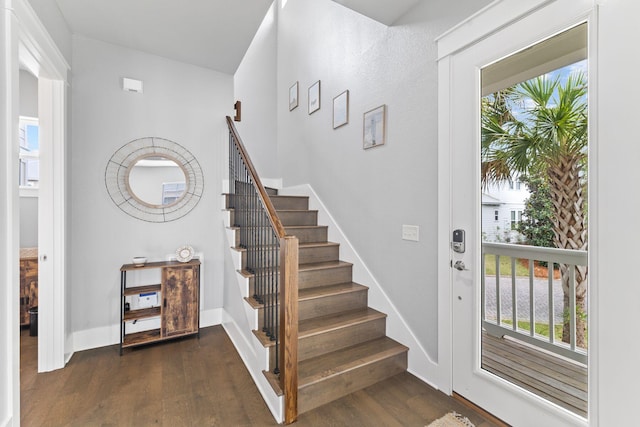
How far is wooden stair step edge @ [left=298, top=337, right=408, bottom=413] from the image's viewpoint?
1.93 m

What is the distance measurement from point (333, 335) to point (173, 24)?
2.89 m

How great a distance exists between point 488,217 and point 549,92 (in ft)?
2.41

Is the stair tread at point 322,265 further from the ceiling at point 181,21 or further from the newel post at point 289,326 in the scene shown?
the ceiling at point 181,21

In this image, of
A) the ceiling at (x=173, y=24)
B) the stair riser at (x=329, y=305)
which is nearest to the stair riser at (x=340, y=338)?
the stair riser at (x=329, y=305)

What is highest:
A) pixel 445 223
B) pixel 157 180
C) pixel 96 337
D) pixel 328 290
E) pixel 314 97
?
pixel 314 97

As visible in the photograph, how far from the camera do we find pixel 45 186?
235 cm

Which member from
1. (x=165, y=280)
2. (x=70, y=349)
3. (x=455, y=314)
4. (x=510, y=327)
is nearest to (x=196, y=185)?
(x=165, y=280)

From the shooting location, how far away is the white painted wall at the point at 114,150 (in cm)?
273

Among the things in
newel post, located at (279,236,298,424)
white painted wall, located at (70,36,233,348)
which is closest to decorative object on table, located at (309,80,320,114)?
white painted wall, located at (70,36,233,348)

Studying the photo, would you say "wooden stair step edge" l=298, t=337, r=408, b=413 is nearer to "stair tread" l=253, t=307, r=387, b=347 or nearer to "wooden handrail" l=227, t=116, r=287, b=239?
"stair tread" l=253, t=307, r=387, b=347

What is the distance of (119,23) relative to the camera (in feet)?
8.36

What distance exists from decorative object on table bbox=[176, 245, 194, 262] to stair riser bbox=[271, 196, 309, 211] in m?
1.03

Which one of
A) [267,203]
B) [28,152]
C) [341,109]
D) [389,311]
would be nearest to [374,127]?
[341,109]

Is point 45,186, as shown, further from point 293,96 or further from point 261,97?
point 261,97
